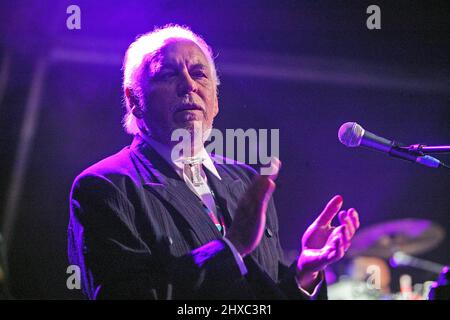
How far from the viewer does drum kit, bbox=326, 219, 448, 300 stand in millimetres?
2803

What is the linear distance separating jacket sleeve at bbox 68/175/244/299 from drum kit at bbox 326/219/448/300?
79 centimetres

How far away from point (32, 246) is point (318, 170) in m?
1.49

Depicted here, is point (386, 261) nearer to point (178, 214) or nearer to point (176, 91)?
point (178, 214)

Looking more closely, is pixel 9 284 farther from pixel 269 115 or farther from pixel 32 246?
pixel 269 115

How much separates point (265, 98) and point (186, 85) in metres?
0.53

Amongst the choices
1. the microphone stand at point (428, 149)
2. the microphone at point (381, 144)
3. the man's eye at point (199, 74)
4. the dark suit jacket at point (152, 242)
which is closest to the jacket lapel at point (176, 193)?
the dark suit jacket at point (152, 242)

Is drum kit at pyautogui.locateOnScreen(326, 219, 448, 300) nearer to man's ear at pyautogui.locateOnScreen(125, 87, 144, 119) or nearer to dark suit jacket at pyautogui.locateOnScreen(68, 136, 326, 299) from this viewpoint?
dark suit jacket at pyautogui.locateOnScreen(68, 136, 326, 299)

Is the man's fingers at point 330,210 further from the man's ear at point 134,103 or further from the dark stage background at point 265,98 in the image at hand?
the man's ear at point 134,103

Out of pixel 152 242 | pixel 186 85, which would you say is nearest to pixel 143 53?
pixel 186 85

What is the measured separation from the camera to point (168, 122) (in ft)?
8.39

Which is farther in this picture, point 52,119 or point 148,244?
point 52,119

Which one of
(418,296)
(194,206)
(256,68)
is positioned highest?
(256,68)

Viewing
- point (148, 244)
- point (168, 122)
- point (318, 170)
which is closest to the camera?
point (148, 244)

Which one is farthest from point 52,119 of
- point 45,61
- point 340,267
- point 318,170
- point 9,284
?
point 340,267
